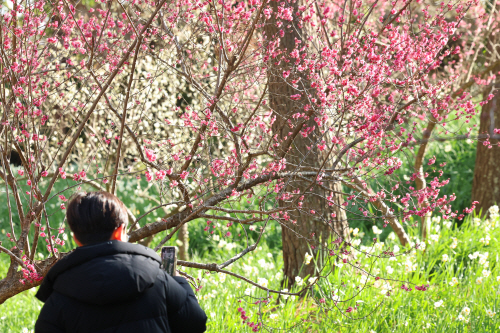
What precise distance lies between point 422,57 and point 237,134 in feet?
4.67

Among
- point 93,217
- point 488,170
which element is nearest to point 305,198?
point 93,217

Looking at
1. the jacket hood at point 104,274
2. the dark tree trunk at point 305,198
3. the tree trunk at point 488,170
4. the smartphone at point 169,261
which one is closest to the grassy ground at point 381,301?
the dark tree trunk at point 305,198

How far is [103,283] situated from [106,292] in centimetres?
3

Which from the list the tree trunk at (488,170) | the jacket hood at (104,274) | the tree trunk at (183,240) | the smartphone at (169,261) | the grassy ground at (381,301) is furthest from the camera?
the tree trunk at (488,170)

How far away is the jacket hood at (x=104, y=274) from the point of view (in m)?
1.65

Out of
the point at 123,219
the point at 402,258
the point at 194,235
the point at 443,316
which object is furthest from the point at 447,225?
the point at 123,219

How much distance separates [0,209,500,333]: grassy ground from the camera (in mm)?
3586

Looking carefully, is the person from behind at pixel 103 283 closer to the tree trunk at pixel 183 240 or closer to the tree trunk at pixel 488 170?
the tree trunk at pixel 183 240

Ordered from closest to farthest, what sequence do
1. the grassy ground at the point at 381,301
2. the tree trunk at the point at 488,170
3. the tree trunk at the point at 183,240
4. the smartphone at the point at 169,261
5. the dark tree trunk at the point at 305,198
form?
1. the smartphone at the point at 169,261
2. the grassy ground at the point at 381,301
3. the dark tree trunk at the point at 305,198
4. the tree trunk at the point at 183,240
5. the tree trunk at the point at 488,170

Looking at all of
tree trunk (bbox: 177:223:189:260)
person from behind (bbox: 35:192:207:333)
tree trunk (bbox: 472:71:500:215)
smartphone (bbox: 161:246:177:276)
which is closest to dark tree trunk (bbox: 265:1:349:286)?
tree trunk (bbox: 177:223:189:260)

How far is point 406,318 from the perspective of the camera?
371 centimetres

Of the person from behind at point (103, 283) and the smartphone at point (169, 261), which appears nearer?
the person from behind at point (103, 283)

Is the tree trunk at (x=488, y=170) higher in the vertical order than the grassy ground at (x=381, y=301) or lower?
higher

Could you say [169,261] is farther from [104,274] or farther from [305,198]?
[305,198]
